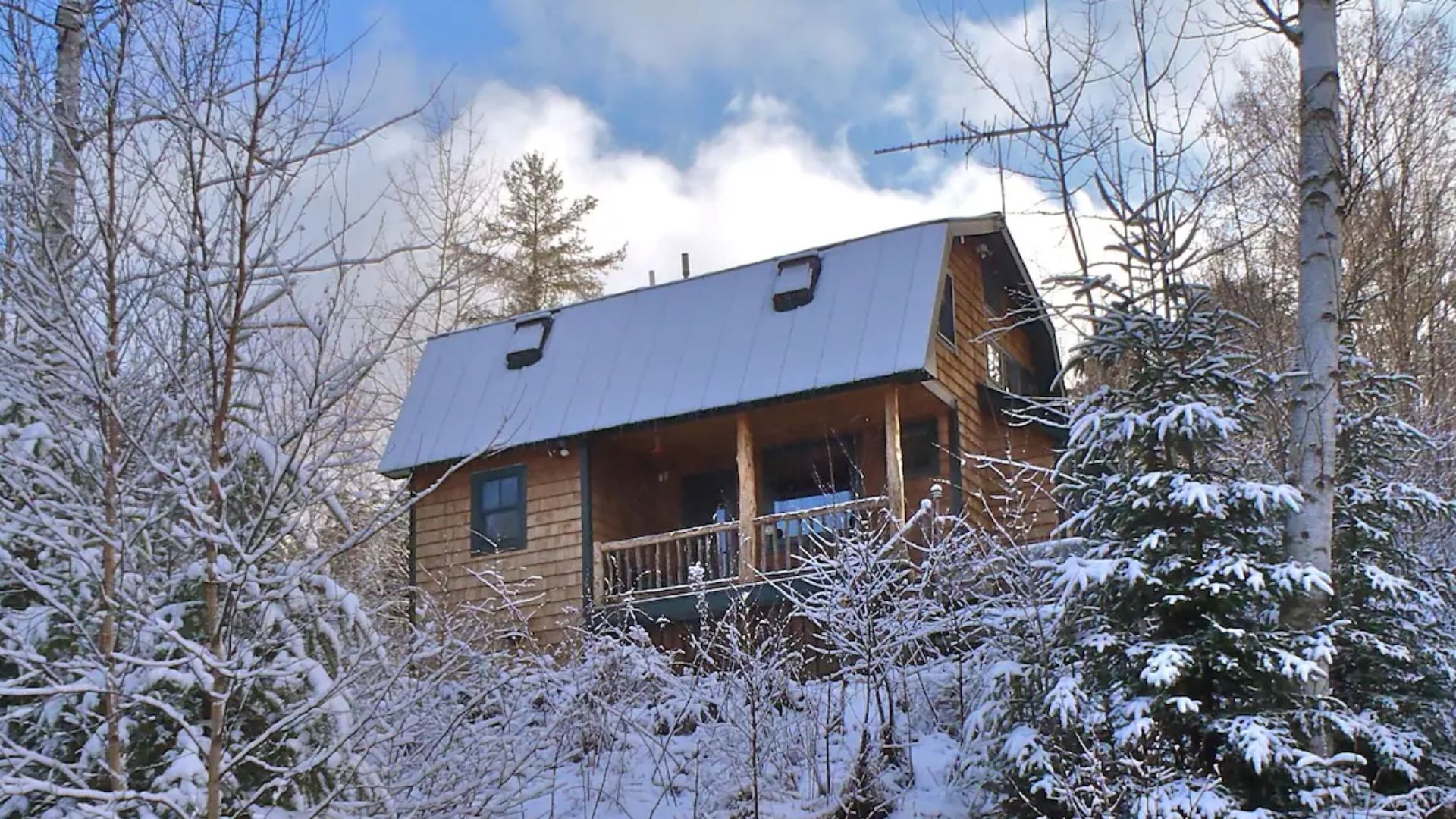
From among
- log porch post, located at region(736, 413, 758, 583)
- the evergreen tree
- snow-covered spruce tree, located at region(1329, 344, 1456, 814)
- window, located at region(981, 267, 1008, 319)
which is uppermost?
the evergreen tree

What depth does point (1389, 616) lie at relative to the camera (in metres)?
8.45

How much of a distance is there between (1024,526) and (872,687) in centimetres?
186

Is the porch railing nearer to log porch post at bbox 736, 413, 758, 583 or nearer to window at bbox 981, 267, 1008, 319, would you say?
log porch post at bbox 736, 413, 758, 583

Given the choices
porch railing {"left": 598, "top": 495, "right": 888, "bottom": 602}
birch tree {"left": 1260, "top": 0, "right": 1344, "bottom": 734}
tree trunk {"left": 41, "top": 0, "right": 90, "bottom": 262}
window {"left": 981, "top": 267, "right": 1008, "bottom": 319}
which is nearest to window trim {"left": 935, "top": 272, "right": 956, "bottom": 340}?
window {"left": 981, "top": 267, "right": 1008, "bottom": 319}

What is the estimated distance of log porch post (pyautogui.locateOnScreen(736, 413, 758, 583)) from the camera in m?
14.3

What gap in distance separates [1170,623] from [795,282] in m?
8.61

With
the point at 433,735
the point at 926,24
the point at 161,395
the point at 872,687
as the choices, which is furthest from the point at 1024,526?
the point at 161,395

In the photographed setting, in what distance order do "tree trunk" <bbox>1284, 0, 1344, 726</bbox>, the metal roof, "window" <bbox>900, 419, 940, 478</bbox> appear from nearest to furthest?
"tree trunk" <bbox>1284, 0, 1344, 726</bbox>
the metal roof
"window" <bbox>900, 419, 940, 478</bbox>

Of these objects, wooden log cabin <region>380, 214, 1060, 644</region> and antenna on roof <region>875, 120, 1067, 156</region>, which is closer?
antenna on roof <region>875, 120, 1067, 156</region>

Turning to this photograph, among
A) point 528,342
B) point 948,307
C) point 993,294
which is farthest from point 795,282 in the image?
point 528,342

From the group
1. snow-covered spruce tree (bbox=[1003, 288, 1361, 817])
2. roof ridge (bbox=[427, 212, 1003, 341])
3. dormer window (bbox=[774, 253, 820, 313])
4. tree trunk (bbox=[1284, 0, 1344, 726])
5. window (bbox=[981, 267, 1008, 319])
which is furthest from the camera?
window (bbox=[981, 267, 1008, 319])

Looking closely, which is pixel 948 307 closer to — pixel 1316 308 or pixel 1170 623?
pixel 1316 308

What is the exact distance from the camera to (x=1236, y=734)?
736 cm

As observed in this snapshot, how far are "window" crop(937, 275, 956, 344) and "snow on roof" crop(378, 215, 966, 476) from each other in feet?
2.47
